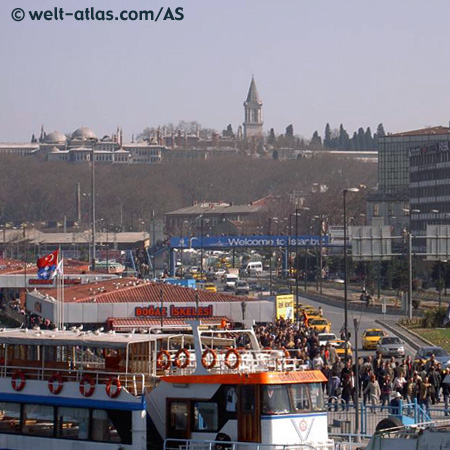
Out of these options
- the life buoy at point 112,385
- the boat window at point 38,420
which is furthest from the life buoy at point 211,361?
the boat window at point 38,420

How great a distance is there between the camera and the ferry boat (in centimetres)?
2452

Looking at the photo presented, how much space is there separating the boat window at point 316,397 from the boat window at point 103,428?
3326mm

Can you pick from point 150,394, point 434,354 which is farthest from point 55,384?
point 434,354

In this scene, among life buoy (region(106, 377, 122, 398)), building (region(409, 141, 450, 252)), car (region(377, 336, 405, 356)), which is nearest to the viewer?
life buoy (region(106, 377, 122, 398))

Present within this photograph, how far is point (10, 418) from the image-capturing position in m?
27.4

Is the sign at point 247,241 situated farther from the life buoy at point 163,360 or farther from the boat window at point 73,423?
the life buoy at point 163,360

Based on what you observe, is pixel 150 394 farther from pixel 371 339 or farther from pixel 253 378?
pixel 371 339

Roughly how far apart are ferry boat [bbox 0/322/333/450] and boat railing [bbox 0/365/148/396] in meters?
0.02

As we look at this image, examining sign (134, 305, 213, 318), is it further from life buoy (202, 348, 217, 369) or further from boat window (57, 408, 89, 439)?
life buoy (202, 348, 217, 369)

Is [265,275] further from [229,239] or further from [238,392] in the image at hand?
[238,392]

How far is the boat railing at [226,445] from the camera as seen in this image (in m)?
24.3

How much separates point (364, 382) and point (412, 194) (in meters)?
87.1

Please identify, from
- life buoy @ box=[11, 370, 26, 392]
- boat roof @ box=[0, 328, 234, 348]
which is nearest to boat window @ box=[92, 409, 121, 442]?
boat roof @ box=[0, 328, 234, 348]

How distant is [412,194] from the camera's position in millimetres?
122250
